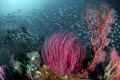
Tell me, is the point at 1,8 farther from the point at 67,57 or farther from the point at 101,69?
the point at 101,69

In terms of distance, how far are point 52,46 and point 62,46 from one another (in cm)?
33

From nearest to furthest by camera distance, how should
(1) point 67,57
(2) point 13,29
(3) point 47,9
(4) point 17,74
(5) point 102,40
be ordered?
1. (5) point 102,40
2. (1) point 67,57
3. (4) point 17,74
4. (2) point 13,29
5. (3) point 47,9

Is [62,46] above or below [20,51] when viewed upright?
above

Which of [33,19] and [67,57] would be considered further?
[33,19]

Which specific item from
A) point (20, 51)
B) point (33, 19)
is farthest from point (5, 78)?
point (33, 19)

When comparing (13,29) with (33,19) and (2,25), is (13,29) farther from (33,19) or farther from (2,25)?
(33,19)

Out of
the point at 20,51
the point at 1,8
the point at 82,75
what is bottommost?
the point at 20,51

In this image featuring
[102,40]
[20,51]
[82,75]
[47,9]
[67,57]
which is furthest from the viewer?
[47,9]

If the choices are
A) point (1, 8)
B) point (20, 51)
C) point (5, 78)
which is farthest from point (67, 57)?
point (1, 8)

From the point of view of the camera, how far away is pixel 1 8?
9023 millimetres

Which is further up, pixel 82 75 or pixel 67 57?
pixel 67 57

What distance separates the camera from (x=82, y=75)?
10.4 feet

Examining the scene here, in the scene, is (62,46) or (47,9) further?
(47,9)

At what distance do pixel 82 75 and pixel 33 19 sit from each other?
730cm
